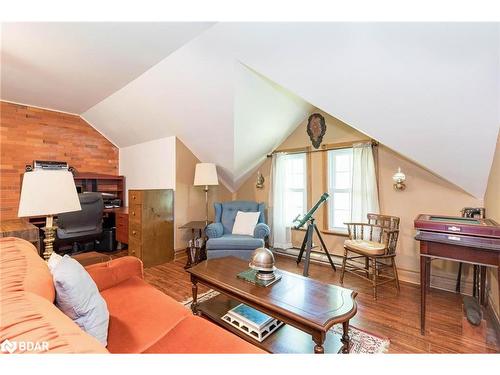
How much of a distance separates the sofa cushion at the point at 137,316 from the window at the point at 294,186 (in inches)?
107

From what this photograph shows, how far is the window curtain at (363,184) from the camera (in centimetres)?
305

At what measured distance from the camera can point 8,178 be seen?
3.58m

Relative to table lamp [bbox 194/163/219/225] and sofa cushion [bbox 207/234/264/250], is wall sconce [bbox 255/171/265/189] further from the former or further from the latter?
sofa cushion [bbox 207/234/264/250]

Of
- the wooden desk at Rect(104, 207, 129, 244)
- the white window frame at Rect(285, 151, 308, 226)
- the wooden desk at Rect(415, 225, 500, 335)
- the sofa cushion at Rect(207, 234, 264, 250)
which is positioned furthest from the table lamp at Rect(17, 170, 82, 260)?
the white window frame at Rect(285, 151, 308, 226)

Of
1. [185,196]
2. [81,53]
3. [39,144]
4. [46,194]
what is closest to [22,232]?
[46,194]

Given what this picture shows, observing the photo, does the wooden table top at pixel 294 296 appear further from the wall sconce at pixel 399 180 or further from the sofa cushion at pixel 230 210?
the wall sconce at pixel 399 180

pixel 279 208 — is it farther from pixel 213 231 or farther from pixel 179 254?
pixel 179 254

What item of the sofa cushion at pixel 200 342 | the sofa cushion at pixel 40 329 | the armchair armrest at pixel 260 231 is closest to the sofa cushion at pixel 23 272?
the sofa cushion at pixel 40 329

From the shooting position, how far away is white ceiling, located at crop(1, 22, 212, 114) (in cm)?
195

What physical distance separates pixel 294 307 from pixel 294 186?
9.17 feet
